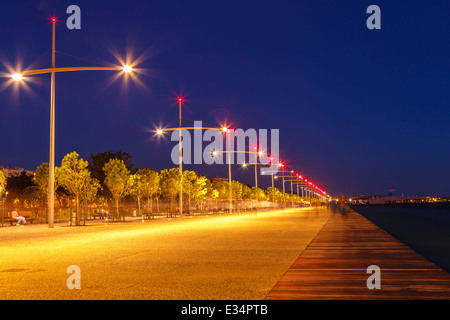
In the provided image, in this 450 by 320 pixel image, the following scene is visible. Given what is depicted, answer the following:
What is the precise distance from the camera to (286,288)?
9.23 m

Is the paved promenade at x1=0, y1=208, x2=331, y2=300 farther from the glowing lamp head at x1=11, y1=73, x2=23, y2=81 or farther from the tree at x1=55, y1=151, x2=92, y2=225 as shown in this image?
the tree at x1=55, y1=151, x2=92, y2=225

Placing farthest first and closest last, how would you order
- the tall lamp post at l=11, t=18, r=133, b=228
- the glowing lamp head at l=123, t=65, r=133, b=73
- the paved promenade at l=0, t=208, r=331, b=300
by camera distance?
the glowing lamp head at l=123, t=65, r=133, b=73
the tall lamp post at l=11, t=18, r=133, b=228
the paved promenade at l=0, t=208, r=331, b=300

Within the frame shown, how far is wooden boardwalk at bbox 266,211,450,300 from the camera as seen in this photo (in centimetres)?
852

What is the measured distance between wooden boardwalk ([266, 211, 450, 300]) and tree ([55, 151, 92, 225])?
23857mm

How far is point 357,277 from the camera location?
1041 cm

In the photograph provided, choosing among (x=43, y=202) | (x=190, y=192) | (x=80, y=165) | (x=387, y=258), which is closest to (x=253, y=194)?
(x=190, y=192)

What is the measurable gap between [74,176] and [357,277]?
29.0m

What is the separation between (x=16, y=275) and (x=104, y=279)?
2313 mm

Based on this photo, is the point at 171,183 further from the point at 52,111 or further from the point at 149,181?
the point at 52,111

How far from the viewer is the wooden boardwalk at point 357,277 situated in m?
8.52

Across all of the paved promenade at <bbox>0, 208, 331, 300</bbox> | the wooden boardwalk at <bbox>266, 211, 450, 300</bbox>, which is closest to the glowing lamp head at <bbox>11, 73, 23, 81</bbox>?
the paved promenade at <bbox>0, 208, 331, 300</bbox>

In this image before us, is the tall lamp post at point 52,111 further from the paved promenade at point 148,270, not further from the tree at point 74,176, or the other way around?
the paved promenade at point 148,270
